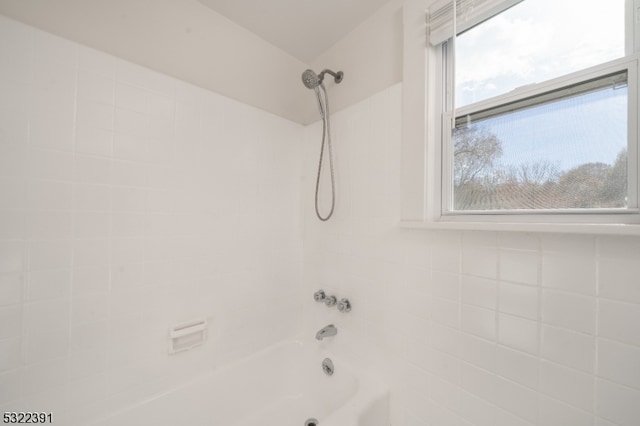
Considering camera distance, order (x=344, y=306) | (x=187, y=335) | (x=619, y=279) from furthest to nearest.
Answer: (x=344, y=306) → (x=187, y=335) → (x=619, y=279)

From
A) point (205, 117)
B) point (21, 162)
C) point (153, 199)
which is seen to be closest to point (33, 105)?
point (21, 162)

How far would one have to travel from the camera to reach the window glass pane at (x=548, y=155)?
0.70 metres

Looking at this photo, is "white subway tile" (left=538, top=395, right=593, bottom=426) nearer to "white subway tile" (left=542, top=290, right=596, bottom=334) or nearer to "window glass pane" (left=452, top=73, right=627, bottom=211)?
"white subway tile" (left=542, top=290, right=596, bottom=334)

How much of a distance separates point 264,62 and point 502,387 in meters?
2.02

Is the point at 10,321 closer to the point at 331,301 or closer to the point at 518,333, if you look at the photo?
the point at 331,301

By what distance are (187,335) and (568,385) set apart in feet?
4.97

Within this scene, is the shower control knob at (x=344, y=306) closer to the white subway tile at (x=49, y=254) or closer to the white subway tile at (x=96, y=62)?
the white subway tile at (x=49, y=254)

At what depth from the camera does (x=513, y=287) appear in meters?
0.80

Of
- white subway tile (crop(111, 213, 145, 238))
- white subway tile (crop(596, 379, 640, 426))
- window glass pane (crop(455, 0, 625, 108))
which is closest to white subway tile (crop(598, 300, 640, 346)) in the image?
white subway tile (crop(596, 379, 640, 426))

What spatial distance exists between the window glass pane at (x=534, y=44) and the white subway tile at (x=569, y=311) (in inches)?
28.6

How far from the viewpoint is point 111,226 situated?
0.99m

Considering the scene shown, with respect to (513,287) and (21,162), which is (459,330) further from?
(21,162)

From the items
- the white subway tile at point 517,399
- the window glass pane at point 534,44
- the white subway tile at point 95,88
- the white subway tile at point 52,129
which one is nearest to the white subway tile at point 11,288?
the white subway tile at point 52,129

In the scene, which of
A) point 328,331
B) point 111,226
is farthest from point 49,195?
point 328,331
